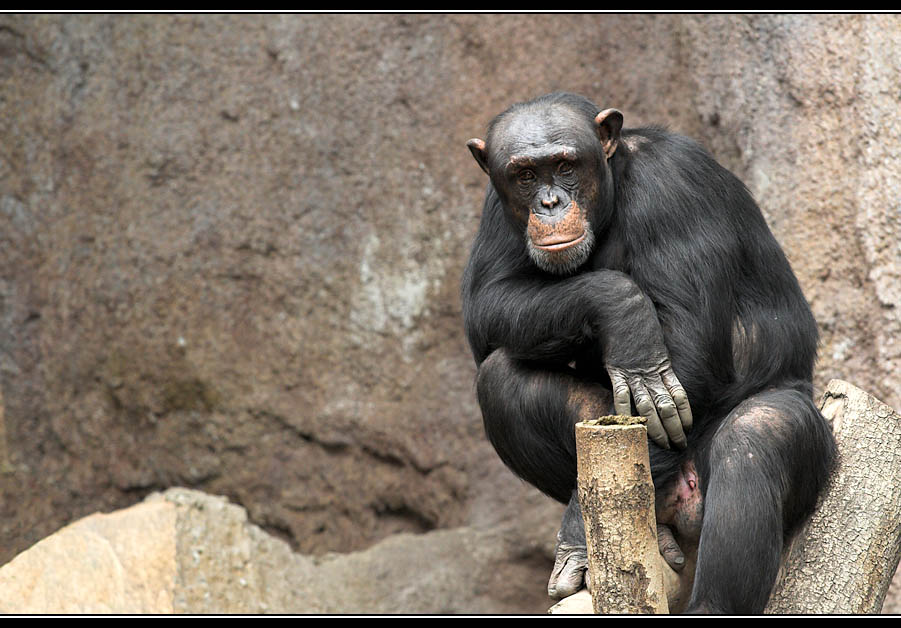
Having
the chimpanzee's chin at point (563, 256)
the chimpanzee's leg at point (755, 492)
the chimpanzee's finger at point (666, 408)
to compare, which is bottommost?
the chimpanzee's leg at point (755, 492)

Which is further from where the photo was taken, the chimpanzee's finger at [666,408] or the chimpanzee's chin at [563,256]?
the chimpanzee's chin at [563,256]

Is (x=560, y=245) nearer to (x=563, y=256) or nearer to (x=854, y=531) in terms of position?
(x=563, y=256)

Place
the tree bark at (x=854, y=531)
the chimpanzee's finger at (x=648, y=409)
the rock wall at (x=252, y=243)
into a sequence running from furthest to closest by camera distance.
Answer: the rock wall at (x=252, y=243) → the chimpanzee's finger at (x=648, y=409) → the tree bark at (x=854, y=531)

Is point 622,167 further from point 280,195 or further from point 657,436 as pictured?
point 280,195

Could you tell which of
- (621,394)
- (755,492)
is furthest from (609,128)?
(755,492)

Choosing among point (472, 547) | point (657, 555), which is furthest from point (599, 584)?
point (472, 547)

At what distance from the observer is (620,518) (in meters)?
3.03

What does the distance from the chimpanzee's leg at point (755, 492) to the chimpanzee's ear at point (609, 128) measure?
1122 millimetres

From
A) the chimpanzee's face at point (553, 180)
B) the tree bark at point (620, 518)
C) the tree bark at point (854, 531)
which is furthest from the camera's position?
the chimpanzee's face at point (553, 180)

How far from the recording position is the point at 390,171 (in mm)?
7059

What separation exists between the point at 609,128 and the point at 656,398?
3.56 ft

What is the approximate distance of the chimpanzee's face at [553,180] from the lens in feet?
12.2

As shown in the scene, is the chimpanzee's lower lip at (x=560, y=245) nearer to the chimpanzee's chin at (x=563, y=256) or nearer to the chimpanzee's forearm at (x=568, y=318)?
the chimpanzee's chin at (x=563, y=256)

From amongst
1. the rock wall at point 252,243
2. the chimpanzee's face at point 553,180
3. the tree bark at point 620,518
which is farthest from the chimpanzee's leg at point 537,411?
the rock wall at point 252,243
